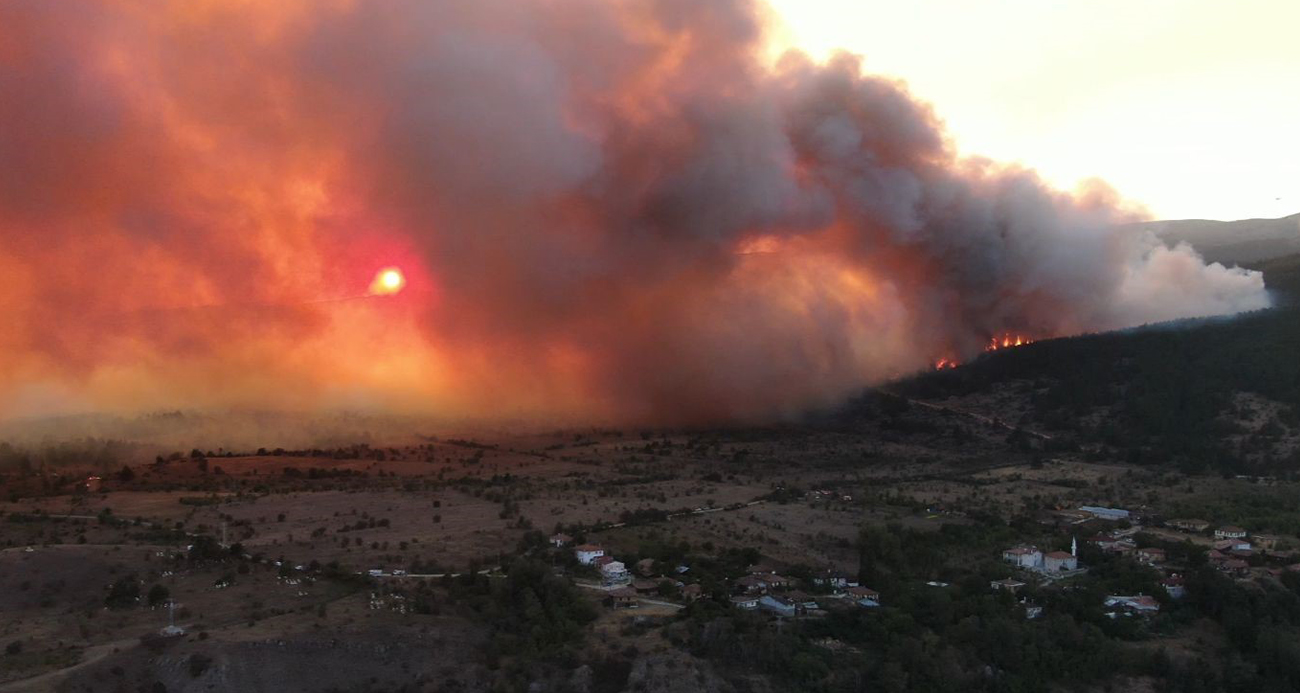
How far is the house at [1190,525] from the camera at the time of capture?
36.3 metres

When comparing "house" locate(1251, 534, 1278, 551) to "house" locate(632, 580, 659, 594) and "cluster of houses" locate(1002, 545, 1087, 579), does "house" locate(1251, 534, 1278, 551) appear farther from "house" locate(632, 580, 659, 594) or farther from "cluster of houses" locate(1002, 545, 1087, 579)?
"house" locate(632, 580, 659, 594)

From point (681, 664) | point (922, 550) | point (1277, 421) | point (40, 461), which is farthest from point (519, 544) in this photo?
point (1277, 421)

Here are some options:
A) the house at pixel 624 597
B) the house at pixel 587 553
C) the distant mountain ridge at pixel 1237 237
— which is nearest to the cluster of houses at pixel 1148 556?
the house at pixel 624 597

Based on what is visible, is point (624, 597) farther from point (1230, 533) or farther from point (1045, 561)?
point (1230, 533)

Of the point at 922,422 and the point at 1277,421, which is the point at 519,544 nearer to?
the point at 922,422

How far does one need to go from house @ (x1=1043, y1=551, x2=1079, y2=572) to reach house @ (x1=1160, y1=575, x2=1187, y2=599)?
246cm

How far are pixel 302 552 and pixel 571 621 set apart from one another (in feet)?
30.5

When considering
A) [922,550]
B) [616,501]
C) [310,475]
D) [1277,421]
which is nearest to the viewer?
[922,550]

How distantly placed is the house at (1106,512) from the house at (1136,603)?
906 centimetres

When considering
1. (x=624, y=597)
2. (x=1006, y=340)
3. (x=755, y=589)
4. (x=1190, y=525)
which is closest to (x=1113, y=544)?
(x=1190, y=525)

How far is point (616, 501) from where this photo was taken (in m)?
39.0

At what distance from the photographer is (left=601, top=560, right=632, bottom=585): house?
95.2 feet

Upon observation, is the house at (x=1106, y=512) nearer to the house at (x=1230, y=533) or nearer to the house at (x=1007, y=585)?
the house at (x=1230, y=533)

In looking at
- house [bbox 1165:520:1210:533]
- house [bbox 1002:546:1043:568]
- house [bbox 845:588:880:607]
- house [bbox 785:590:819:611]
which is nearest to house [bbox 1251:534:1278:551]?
house [bbox 1165:520:1210:533]
